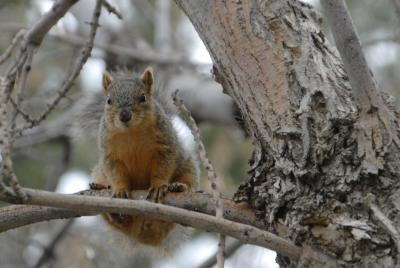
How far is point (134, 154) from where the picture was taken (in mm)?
3268

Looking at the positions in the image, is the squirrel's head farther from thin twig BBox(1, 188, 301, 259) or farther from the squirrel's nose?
thin twig BBox(1, 188, 301, 259)

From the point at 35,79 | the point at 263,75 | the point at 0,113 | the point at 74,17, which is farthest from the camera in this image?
the point at 35,79

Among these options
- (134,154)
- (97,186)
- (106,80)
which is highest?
(106,80)

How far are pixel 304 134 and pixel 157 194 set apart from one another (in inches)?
30.9

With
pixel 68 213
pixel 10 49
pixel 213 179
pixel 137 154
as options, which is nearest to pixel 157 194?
pixel 68 213

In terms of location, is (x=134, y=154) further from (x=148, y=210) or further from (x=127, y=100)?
(x=148, y=210)

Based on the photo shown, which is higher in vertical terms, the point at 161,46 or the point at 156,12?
the point at 156,12

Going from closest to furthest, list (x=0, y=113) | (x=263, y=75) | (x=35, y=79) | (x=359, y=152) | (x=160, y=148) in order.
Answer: (x=0, y=113), (x=359, y=152), (x=263, y=75), (x=160, y=148), (x=35, y=79)

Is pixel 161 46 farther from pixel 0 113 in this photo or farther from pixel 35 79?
pixel 0 113

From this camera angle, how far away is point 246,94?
2227 millimetres

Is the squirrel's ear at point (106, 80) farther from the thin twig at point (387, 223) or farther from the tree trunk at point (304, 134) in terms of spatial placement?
the thin twig at point (387, 223)

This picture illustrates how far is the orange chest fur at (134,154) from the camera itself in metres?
3.24

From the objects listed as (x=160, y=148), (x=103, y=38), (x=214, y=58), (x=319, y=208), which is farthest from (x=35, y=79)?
(x=319, y=208)

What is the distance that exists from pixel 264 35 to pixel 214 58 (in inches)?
7.5
